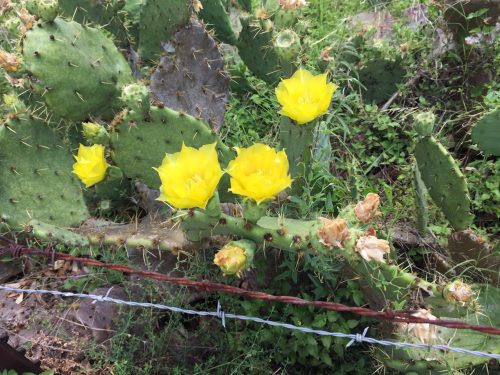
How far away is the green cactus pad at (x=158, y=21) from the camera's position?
2.23m

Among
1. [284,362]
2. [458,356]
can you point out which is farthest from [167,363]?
[458,356]

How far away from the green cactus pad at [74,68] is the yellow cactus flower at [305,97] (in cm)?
77

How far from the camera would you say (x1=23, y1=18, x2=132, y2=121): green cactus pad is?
180 cm

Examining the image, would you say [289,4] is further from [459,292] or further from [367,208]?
[459,292]

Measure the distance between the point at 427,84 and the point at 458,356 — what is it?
1.67m

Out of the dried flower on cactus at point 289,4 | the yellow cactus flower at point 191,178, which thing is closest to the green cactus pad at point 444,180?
the dried flower on cactus at point 289,4

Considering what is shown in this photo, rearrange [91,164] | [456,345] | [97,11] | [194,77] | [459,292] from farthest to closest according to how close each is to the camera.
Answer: [97,11] < [194,77] < [91,164] < [456,345] < [459,292]

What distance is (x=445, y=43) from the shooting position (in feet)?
9.46

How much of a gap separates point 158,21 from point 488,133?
148 centimetres

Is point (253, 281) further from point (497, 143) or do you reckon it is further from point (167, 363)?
point (497, 143)

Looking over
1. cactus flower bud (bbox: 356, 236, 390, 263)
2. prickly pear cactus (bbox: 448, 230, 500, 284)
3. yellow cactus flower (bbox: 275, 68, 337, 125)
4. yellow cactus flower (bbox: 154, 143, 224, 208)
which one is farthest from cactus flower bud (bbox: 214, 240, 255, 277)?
prickly pear cactus (bbox: 448, 230, 500, 284)

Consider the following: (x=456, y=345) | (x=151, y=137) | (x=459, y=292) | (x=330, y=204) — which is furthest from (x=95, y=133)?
(x=456, y=345)

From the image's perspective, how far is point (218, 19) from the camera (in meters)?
2.59

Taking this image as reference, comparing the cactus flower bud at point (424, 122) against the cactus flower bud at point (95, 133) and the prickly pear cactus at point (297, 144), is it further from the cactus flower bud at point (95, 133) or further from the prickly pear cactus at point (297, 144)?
the cactus flower bud at point (95, 133)
